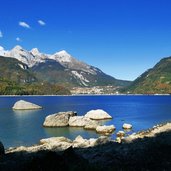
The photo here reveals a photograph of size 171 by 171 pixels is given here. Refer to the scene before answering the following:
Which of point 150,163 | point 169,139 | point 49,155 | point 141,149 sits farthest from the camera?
point 169,139

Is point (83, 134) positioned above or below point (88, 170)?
below

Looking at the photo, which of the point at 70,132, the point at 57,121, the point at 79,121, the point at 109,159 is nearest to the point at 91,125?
the point at 79,121

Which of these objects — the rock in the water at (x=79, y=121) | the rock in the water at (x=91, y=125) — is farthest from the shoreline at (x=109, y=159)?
the rock in the water at (x=79, y=121)

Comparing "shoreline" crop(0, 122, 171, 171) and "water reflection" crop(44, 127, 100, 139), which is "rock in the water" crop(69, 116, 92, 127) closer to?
"water reflection" crop(44, 127, 100, 139)

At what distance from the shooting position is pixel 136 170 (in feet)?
71.5

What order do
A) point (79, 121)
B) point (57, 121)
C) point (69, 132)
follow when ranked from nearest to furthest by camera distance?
point (69, 132) < point (79, 121) < point (57, 121)

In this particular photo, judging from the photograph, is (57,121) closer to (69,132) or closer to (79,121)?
(79,121)

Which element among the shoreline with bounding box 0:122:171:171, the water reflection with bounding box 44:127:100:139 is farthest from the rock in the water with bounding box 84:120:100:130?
the shoreline with bounding box 0:122:171:171

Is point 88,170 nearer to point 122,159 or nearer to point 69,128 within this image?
point 122,159

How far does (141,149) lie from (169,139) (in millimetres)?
6268

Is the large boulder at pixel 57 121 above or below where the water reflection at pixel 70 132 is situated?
above

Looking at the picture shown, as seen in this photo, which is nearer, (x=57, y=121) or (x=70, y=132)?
(x=70, y=132)

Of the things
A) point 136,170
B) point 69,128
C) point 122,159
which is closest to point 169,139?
point 122,159

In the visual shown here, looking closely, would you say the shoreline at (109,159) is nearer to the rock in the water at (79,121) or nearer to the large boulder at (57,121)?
the rock in the water at (79,121)
